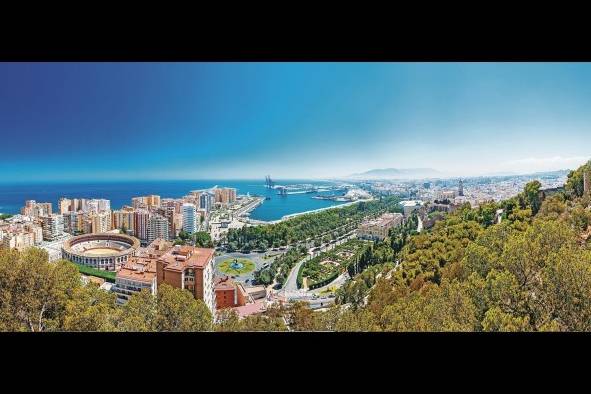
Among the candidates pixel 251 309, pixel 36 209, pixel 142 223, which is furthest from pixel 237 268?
pixel 36 209

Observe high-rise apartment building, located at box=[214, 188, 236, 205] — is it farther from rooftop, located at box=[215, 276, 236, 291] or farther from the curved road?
the curved road

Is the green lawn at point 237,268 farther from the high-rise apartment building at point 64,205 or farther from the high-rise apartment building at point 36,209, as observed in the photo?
the high-rise apartment building at point 36,209

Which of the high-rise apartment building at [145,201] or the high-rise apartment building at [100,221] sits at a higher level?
the high-rise apartment building at [145,201]

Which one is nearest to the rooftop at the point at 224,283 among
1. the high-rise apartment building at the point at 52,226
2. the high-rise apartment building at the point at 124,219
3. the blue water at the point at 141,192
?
the blue water at the point at 141,192

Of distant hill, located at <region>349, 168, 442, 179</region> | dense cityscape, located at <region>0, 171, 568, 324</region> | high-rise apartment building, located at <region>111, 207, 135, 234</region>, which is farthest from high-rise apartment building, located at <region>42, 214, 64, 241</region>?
distant hill, located at <region>349, 168, 442, 179</region>

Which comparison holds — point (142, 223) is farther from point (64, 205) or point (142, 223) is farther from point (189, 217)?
point (64, 205)

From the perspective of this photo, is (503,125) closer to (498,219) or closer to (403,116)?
(403,116)
